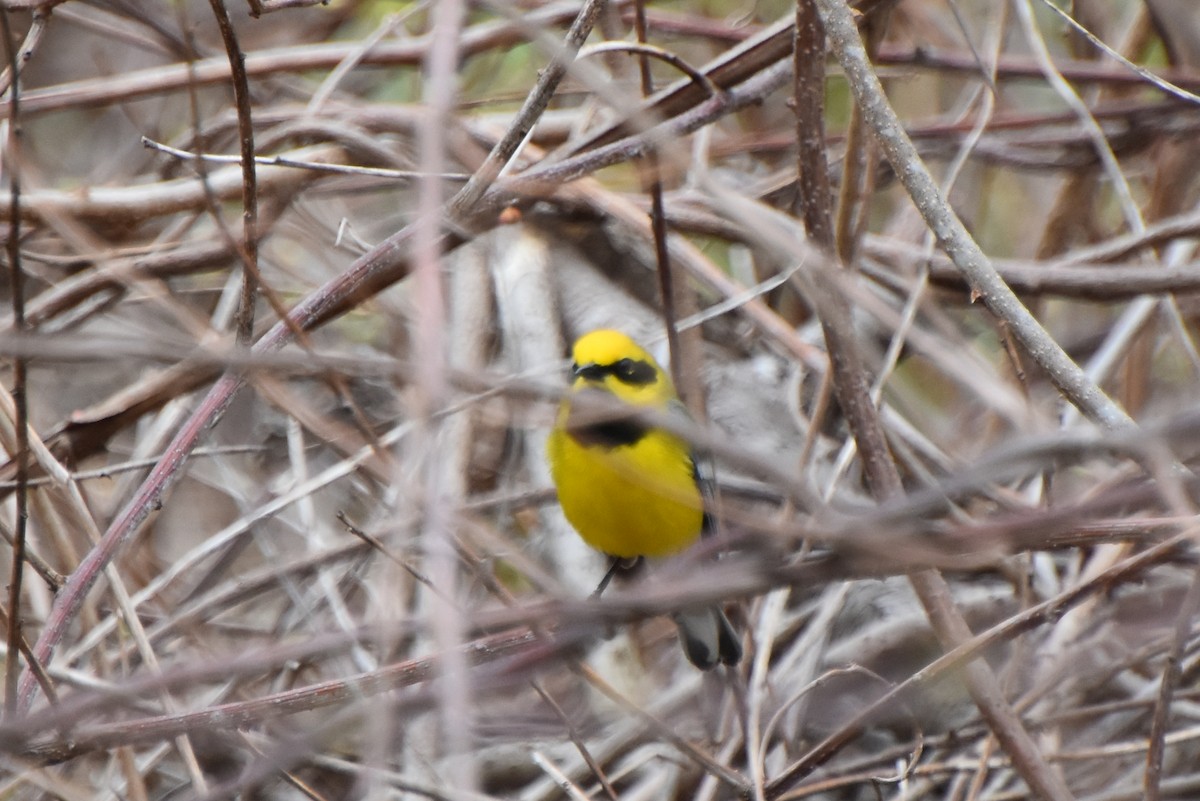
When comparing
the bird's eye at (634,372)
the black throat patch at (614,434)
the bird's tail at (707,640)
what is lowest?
the bird's tail at (707,640)

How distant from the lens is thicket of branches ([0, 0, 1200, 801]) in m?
1.62

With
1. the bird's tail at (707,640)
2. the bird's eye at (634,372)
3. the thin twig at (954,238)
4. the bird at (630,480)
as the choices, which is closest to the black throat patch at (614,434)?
the bird at (630,480)

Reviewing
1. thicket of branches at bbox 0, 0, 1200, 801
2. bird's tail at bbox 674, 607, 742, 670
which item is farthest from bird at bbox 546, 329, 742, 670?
thicket of branches at bbox 0, 0, 1200, 801

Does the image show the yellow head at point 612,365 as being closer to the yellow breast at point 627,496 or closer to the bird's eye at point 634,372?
the bird's eye at point 634,372

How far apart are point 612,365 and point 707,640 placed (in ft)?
2.53

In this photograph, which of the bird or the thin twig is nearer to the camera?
the thin twig

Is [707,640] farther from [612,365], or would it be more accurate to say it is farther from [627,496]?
[612,365]

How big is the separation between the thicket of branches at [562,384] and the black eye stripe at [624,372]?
0.41 ft

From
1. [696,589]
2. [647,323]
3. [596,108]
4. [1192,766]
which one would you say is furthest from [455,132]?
[696,589]

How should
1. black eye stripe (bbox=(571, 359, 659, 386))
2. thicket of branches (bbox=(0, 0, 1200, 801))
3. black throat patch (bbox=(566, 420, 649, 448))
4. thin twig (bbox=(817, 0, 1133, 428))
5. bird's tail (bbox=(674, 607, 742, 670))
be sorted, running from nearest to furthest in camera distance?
thin twig (bbox=(817, 0, 1133, 428)) → thicket of branches (bbox=(0, 0, 1200, 801)) → bird's tail (bbox=(674, 607, 742, 670)) → black eye stripe (bbox=(571, 359, 659, 386)) → black throat patch (bbox=(566, 420, 649, 448))

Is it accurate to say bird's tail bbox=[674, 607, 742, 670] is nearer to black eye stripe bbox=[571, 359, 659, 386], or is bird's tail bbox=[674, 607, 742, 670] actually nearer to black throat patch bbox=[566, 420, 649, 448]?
black throat patch bbox=[566, 420, 649, 448]

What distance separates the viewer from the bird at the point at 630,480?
2797 mm

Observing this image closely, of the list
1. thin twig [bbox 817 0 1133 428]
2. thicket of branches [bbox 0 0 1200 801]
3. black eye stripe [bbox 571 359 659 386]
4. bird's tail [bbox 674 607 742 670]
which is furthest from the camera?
black eye stripe [bbox 571 359 659 386]

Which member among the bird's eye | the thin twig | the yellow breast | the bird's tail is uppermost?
the thin twig
